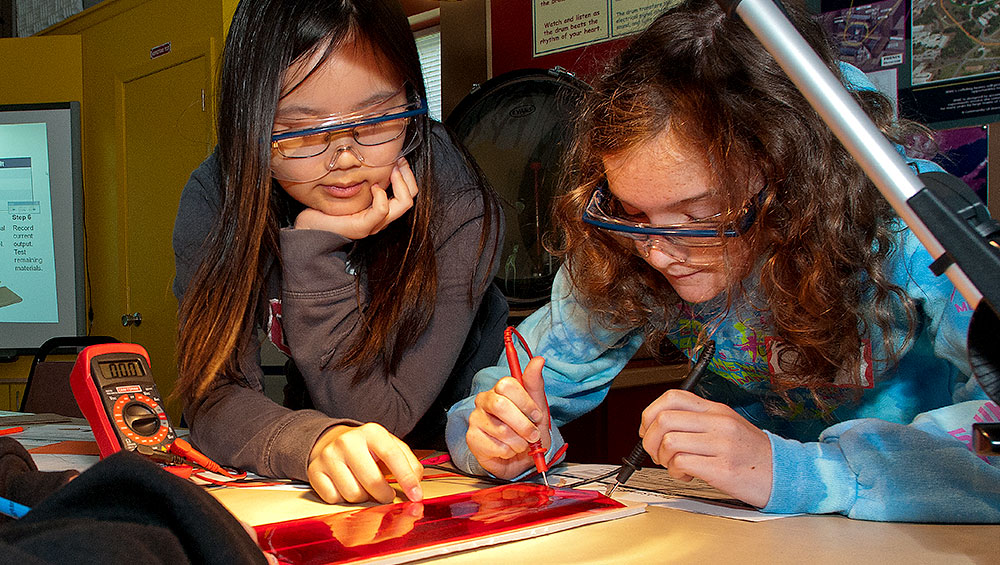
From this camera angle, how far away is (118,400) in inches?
41.9

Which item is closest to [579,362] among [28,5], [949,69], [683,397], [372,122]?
[683,397]

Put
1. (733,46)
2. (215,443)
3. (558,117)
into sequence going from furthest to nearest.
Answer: (558,117) < (215,443) < (733,46)

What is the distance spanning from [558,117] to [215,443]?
119 cm

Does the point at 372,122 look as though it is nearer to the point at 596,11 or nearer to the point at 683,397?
the point at 683,397

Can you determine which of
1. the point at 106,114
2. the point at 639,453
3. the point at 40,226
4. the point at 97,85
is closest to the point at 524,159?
the point at 639,453

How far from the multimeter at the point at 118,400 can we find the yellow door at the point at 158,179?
2.31 m

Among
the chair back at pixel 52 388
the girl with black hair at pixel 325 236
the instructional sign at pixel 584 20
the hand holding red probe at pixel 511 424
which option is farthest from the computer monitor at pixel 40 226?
the hand holding red probe at pixel 511 424

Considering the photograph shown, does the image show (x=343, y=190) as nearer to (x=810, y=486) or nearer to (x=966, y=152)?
(x=810, y=486)

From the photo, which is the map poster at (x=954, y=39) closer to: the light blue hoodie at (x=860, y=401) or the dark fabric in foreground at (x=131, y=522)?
the light blue hoodie at (x=860, y=401)

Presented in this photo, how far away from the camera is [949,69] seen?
159 cm

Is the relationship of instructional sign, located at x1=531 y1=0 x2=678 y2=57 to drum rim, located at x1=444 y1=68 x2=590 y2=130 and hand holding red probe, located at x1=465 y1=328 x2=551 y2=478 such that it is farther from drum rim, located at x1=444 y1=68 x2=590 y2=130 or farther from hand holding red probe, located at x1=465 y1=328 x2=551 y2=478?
hand holding red probe, located at x1=465 y1=328 x2=551 y2=478

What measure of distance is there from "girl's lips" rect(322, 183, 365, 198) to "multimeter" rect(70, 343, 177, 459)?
0.33 meters

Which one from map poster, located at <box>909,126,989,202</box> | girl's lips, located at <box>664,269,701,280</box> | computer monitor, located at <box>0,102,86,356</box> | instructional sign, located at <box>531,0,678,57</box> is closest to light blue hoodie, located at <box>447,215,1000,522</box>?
girl's lips, located at <box>664,269,701,280</box>

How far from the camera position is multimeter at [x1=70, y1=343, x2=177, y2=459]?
3.42ft
